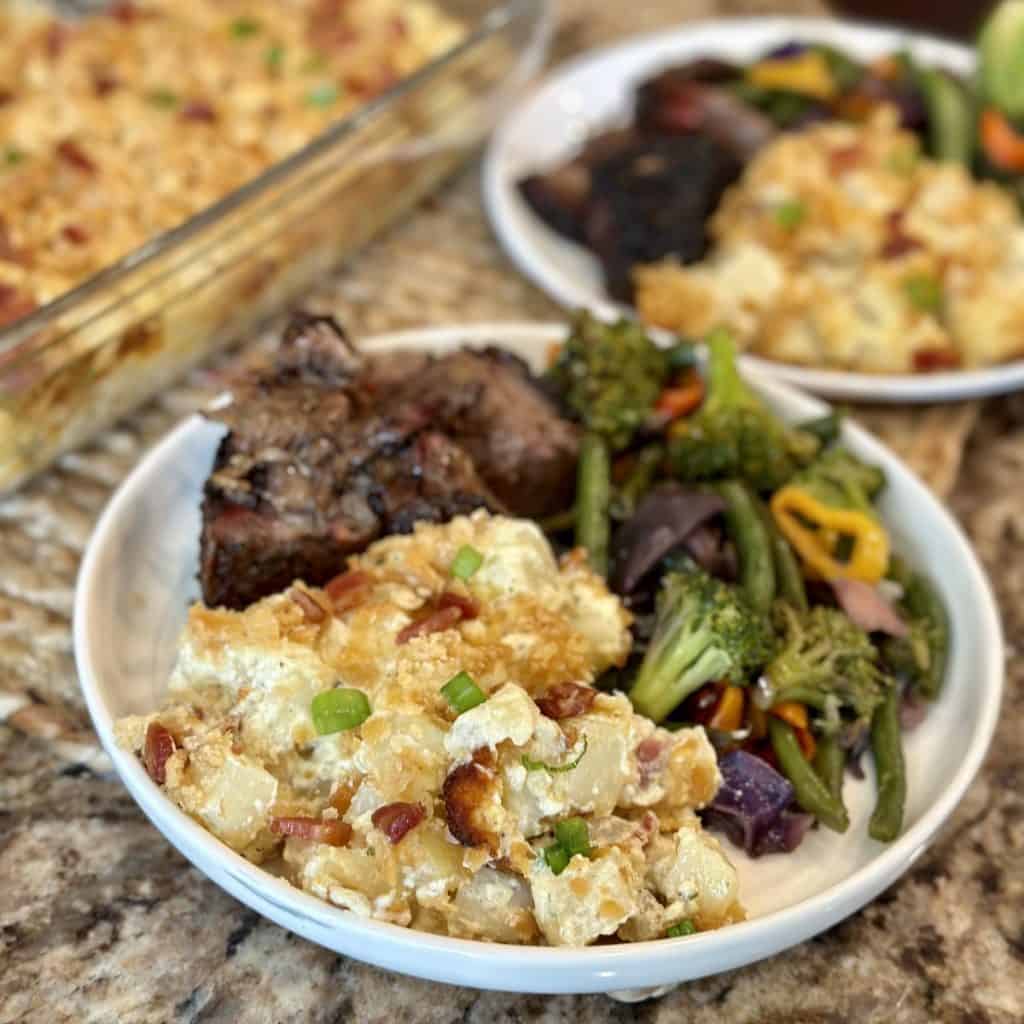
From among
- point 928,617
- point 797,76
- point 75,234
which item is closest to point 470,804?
point 928,617

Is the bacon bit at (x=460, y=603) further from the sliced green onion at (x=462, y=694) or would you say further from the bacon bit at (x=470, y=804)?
the bacon bit at (x=470, y=804)

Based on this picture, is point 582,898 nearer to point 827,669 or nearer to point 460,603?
point 460,603

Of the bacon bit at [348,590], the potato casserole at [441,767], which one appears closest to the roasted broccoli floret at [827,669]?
the potato casserole at [441,767]

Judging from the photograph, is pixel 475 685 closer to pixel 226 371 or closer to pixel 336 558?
pixel 336 558

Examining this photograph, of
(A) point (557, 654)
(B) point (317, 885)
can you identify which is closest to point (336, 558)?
(A) point (557, 654)

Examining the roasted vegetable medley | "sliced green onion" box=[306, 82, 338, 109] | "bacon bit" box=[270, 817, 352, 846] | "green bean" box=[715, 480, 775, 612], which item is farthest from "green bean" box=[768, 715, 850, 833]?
"sliced green onion" box=[306, 82, 338, 109]

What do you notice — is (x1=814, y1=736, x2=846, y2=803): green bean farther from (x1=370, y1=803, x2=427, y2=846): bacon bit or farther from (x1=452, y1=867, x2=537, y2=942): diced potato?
(x1=370, y1=803, x2=427, y2=846): bacon bit

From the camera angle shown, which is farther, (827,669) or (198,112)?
(198,112)
